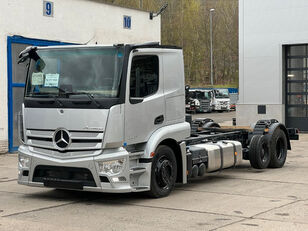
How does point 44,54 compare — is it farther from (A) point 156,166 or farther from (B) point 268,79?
(B) point 268,79

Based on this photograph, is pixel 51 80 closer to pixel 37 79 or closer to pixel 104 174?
pixel 37 79

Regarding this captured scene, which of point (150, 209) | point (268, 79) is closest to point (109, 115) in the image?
point (150, 209)

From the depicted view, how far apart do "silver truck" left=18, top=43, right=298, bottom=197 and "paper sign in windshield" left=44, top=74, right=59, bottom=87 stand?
2 centimetres

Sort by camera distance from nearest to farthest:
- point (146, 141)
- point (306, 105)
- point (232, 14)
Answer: point (146, 141)
point (306, 105)
point (232, 14)

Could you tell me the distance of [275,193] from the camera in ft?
33.2

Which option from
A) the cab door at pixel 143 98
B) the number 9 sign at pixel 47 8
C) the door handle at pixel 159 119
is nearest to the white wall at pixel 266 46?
the number 9 sign at pixel 47 8

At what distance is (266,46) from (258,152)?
11.2 m

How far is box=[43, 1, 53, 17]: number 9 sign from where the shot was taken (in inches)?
703

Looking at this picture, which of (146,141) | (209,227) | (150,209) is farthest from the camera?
(146,141)

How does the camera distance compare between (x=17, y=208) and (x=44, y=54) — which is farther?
(x=44, y=54)

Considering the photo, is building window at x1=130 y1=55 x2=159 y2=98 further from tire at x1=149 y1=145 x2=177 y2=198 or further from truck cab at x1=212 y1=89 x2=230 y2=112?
truck cab at x1=212 y1=89 x2=230 y2=112

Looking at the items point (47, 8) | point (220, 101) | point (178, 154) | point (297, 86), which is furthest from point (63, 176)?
point (220, 101)

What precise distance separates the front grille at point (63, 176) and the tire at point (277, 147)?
547 centimetres

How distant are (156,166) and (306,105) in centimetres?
1441
